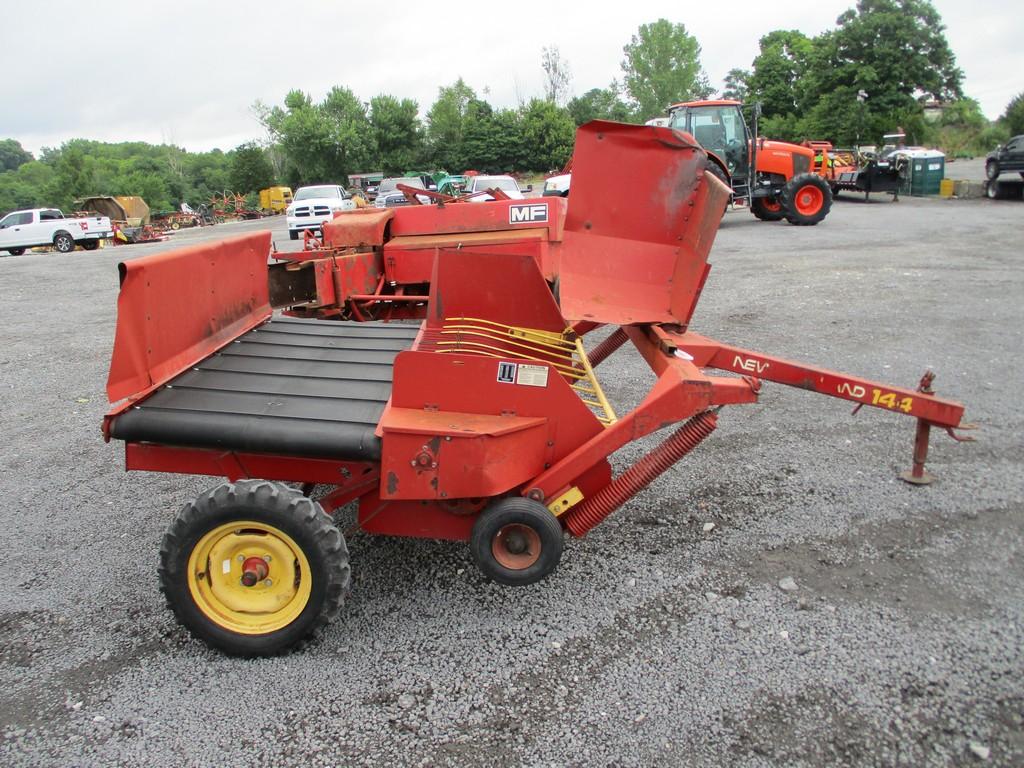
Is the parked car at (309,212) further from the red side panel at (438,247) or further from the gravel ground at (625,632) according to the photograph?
the gravel ground at (625,632)

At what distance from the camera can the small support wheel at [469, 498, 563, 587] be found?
9.03 ft

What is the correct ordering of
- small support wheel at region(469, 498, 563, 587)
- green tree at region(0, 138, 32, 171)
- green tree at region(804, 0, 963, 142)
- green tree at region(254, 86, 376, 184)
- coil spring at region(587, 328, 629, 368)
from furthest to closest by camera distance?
green tree at region(0, 138, 32, 171) → green tree at region(254, 86, 376, 184) → green tree at region(804, 0, 963, 142) → coil spring at region(587, 328, 629, 368) → small support wheel at region(469, 498, 563, 587)

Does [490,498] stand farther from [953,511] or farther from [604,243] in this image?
[953,511]

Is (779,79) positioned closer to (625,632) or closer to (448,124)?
(448,124)

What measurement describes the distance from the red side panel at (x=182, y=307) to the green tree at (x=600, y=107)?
59.9m

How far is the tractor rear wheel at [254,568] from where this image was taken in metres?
2.64

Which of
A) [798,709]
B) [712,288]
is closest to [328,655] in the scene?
[798,709]

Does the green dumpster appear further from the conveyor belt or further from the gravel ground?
the conveyor belt

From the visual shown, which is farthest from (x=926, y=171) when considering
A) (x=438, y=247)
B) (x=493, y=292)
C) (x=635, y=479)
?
(x=635, y=479)

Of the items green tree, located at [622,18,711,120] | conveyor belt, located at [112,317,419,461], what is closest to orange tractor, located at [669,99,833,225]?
conveyor belt, located at [112,317,419,461]

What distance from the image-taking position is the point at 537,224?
21.5 ft

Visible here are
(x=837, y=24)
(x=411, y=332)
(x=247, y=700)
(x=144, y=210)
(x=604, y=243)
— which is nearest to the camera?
(x=247, y=700)

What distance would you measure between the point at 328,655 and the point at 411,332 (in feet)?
6.10

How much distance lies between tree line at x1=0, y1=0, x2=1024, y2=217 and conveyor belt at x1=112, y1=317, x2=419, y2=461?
42303 mm
